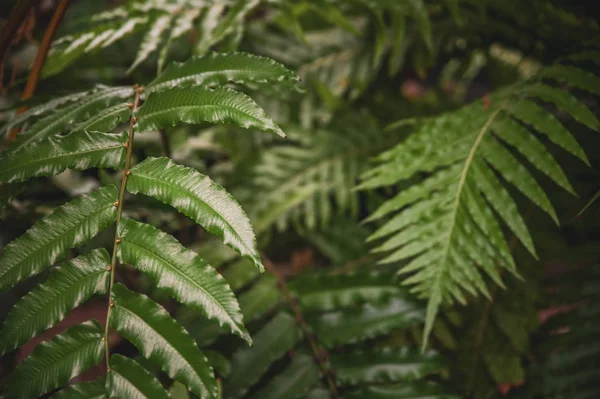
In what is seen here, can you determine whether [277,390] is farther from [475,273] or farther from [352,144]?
[352,144]

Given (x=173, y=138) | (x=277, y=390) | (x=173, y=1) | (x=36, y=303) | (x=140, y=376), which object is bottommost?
(x=277, y=390)

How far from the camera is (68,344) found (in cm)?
60

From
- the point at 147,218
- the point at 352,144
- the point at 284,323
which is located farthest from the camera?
the point at 352,144

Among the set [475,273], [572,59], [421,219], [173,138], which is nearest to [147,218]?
[173,138]

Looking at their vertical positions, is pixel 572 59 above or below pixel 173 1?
below

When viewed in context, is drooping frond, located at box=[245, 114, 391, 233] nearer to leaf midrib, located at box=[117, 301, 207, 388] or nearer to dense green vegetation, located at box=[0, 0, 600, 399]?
dense green vegetation, located at box=[0, 0, 600, 399]

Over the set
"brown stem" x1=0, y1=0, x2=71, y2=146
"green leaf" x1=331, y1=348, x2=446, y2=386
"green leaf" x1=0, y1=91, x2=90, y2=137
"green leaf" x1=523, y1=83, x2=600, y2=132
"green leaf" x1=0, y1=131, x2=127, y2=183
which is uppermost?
"brown stem" x1=0, y1=0, x2=71, y2=146

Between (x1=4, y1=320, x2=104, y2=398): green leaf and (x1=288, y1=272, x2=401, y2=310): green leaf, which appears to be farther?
(x1=288, y1=272, x2=401, y2=310): green leaf

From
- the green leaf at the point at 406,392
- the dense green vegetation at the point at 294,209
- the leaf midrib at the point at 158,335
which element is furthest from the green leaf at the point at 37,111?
the green leaf at the point at 406,392

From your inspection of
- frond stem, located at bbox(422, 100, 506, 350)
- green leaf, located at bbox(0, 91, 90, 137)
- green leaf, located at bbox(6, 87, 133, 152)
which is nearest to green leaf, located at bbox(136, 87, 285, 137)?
green leaf, located at bbox(6, 87, 133, 152)

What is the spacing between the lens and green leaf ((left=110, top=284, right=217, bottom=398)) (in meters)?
0.59

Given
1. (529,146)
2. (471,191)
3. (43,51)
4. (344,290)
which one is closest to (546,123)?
(529,146)

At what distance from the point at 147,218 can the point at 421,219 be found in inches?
34.2

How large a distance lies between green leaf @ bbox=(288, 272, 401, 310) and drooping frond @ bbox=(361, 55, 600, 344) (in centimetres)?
19
